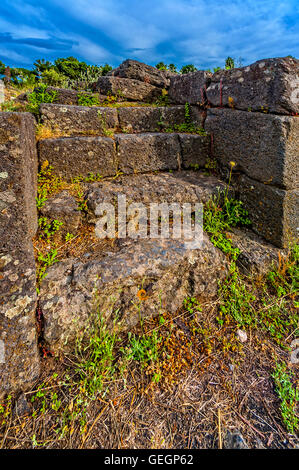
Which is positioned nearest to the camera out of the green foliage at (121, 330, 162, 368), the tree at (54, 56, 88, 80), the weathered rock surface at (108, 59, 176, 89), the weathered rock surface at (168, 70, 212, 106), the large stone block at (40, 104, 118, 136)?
the green foliage at (121, 330, 162, 368)

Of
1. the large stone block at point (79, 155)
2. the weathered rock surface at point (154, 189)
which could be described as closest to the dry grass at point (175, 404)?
the weathered rock surface at point (154, 189)

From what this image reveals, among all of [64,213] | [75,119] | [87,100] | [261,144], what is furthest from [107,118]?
[261,144]

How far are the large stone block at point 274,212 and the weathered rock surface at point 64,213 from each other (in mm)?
1951

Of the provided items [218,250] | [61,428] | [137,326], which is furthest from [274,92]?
[61,428]

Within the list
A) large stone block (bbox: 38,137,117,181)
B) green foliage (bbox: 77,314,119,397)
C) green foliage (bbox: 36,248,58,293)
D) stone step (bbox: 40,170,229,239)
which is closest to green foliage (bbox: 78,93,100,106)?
large stone block (bbox: 38,137,117,181)

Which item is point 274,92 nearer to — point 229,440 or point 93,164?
point 93,164

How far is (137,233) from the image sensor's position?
2225 mm

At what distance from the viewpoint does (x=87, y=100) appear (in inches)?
134

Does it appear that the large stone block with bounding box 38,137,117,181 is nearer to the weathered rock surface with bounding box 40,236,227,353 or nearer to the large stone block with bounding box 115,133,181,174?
the large stone block with bounding box 115,133,181,174

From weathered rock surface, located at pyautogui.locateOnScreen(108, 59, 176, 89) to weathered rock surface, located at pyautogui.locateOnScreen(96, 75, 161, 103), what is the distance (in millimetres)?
150

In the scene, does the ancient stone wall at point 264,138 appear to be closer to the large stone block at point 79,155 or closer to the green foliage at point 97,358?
the large stone block at point 79,155

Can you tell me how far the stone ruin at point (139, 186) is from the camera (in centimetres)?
158

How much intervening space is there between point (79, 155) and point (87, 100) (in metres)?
1.40

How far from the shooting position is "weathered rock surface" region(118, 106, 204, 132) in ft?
10.9
